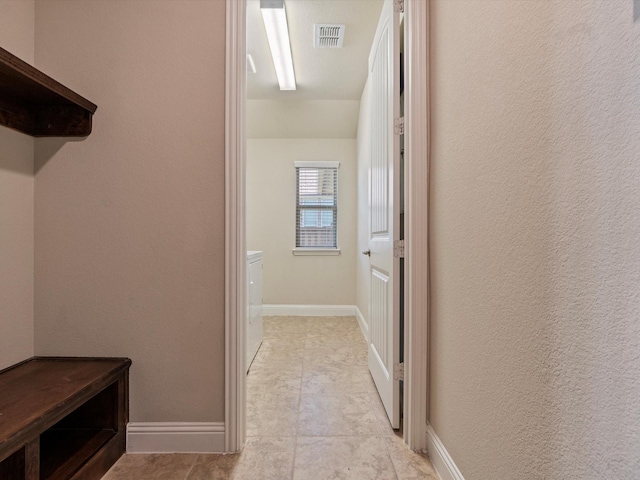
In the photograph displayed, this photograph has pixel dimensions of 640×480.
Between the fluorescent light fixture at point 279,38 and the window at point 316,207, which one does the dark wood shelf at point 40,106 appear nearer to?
the fluorescent light fixture at point 279,38

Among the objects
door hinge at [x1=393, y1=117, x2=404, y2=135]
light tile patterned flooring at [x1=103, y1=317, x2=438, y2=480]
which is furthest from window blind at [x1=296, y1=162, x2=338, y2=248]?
door hinge at [x1=393, y1=117, x2=404, y2=135]

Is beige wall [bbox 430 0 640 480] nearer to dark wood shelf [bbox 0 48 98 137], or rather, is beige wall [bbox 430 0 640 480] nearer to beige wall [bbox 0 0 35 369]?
dark wood shelf [bbox 0 48 98 137]

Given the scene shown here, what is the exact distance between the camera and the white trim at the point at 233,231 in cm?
156

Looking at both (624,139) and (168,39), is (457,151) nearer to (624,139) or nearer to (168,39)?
(624,139)

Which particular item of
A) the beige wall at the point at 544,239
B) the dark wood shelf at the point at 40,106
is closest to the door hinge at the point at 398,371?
the beige wall at the point at 544,239

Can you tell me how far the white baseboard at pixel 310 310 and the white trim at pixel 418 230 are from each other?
2.96 m

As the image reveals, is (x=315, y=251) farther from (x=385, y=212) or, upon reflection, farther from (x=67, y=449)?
(x=67, y=449)

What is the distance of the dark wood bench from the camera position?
1.03 meters

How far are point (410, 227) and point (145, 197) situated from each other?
122cm

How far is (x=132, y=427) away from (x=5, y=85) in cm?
148

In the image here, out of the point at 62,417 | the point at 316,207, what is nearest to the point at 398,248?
the point at 62,417

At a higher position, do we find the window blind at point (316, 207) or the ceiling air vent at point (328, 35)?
the ceiling air vent at point (328, 35)

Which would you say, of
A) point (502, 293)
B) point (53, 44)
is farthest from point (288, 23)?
point (502, 293)

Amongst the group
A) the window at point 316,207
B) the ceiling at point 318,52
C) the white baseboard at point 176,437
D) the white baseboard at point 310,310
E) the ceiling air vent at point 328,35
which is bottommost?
the white baseboard at point 310,310
